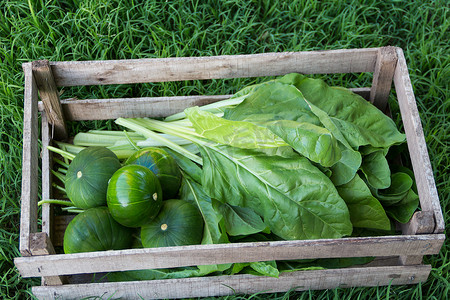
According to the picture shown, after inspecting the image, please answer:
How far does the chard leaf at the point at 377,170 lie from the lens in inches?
106

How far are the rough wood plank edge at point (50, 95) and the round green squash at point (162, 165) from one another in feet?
1.68

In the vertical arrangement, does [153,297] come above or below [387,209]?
below

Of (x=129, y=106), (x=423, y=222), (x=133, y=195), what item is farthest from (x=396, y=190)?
(x=129, y=106)

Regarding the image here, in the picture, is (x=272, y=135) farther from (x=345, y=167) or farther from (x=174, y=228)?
(x=174, y=228)

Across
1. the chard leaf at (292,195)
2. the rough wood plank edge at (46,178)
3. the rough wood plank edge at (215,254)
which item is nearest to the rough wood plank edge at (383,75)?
the chard leaf at (292,195)

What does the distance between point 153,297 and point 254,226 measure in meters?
0.62

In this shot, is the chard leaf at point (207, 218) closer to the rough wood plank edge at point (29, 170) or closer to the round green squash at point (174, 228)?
the round green squash at point (174, 228)

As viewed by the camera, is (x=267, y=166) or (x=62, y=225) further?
(x=62, y=225)

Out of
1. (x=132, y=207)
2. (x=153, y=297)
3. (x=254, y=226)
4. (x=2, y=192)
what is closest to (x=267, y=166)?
(x=254, y=226)

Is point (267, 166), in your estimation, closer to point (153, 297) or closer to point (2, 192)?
point (153, 297)

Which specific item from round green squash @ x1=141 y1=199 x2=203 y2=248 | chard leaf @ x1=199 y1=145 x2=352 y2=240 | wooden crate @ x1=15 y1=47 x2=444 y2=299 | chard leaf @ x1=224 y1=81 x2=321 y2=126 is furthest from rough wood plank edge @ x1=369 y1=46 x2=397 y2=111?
round green squash @ x1=141 y1=199 x2=203 y2=248

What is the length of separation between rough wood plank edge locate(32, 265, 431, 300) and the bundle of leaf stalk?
5 cm

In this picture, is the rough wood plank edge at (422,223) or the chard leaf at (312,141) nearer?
the chard leaf at (312,141)

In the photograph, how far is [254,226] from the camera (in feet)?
8.71
